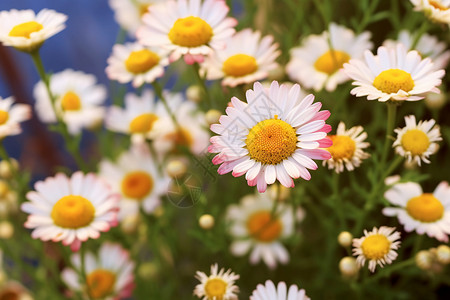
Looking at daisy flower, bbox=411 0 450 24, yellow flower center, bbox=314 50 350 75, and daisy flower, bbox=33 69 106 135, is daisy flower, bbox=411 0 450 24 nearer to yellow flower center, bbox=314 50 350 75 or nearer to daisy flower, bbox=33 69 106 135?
yellow flower center, bbox=314 50 350 75

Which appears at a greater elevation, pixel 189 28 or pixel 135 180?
pixel 189 28

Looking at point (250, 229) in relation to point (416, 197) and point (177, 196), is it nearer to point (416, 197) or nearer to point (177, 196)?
point (177, 196)

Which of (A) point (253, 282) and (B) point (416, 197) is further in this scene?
(A) point (253, 282)

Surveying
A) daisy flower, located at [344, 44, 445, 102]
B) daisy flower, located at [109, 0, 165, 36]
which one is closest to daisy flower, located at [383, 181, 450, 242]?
daisy flower, located at [344, 44, 445, 102]

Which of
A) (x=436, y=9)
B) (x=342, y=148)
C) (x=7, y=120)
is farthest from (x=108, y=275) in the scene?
(x=436, y=9)

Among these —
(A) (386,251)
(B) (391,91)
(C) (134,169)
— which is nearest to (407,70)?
Answer: (B) (391,91)

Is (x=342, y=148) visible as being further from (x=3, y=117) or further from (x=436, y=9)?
(x=3, y=117)
